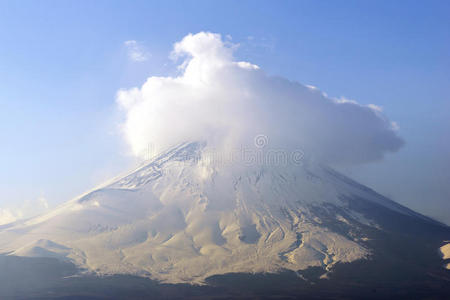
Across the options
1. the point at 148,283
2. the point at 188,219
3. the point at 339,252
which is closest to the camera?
the point at 148,283

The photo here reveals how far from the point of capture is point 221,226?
13125 centimetres

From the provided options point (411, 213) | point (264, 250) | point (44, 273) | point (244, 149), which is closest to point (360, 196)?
point (411, 213)

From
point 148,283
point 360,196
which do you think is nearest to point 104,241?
point 148,283

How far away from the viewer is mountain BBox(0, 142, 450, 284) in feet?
354

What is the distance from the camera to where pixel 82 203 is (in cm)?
14688

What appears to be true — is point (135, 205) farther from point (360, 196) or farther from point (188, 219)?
point (360, 196)

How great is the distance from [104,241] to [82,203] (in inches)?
1209

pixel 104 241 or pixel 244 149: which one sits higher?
pixel 244 149

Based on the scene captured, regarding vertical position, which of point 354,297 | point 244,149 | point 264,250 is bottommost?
point 354,297

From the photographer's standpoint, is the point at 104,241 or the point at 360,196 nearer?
the point at 104,241

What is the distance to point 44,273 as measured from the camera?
98188 millimetres

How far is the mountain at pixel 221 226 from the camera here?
4245 inches

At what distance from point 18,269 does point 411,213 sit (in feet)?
477

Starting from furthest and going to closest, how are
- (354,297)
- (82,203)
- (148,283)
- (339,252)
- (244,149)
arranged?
(244,149) → (82,203) → (339,252) → (148,283) → (354,297)
